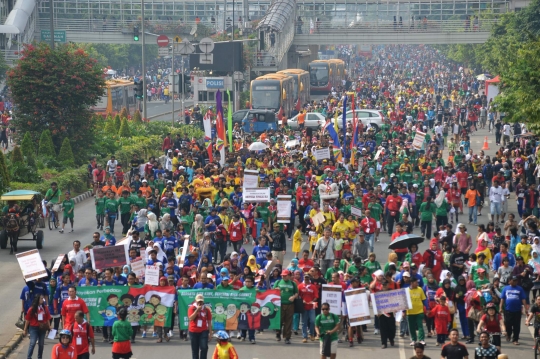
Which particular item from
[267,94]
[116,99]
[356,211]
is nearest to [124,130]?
[116,99]

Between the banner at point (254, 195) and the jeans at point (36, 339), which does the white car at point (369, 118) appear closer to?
the banner at point (254, 195)

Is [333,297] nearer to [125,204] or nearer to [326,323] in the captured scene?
[326,323]

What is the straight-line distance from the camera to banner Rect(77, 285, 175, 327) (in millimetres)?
19297

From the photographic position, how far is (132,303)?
63.6 ft

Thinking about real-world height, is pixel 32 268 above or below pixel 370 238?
above

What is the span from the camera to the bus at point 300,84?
69162 millimetres

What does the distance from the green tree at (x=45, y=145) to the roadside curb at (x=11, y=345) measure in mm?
20925

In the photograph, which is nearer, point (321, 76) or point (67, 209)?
point (67, 209)

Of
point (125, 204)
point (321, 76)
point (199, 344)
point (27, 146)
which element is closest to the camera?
point (199, 344)

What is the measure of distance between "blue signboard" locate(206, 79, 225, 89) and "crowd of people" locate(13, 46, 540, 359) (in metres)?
15.3

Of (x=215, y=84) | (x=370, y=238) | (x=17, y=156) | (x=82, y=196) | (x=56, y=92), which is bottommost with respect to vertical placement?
(x=82, y=196)

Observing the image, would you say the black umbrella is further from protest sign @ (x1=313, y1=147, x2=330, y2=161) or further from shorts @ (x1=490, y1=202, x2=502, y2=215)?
protest sign @ (x1=313, y1=147, x2=330, y2=161)

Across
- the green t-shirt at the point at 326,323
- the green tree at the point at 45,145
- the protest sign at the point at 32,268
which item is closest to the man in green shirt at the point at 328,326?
the green t-shirt at the point at 326,323

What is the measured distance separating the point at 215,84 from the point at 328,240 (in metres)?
36.7
